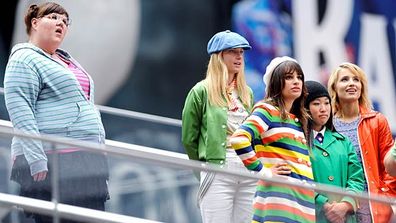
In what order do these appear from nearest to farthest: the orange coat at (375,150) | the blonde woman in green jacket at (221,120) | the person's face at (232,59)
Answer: the blonde woman in green jacket at (221,120) < the orange coat at (375,150) < the person's face at (232,59)

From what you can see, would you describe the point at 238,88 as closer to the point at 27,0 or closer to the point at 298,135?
the point at 298,135

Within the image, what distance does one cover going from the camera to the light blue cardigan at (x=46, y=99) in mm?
9547

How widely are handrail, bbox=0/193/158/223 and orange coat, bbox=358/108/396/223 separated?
1881 millimetres

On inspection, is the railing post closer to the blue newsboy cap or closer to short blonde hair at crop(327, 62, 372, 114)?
the blue newsboy cap

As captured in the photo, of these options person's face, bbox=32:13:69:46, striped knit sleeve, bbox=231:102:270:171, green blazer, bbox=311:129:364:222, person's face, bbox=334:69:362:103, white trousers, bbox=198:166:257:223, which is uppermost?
person's face, bbox=32:13:69:46

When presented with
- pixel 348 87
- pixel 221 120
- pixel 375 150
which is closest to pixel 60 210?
pixel 221 120

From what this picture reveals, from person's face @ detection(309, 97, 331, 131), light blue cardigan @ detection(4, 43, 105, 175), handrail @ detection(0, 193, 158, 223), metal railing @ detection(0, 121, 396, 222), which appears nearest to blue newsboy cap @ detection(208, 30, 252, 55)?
person's face @ detection(309, 97, 331, 131)

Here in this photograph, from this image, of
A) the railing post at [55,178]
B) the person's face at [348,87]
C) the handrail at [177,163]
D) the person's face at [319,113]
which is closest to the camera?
the handrail at [177,163]

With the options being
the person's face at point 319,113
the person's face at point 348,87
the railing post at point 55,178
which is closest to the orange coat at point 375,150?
the person's face at point 348,87

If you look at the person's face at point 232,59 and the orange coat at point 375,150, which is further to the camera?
the person's face at point 232,59

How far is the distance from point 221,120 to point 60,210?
1.51 metres

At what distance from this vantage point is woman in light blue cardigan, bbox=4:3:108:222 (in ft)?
30.6

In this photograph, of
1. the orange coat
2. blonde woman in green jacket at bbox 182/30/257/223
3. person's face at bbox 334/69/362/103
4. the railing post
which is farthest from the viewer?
person's face at bbox 334/69/362/103

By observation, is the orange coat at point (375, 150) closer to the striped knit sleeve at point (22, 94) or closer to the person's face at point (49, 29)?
the person's face at point (49, 29)
